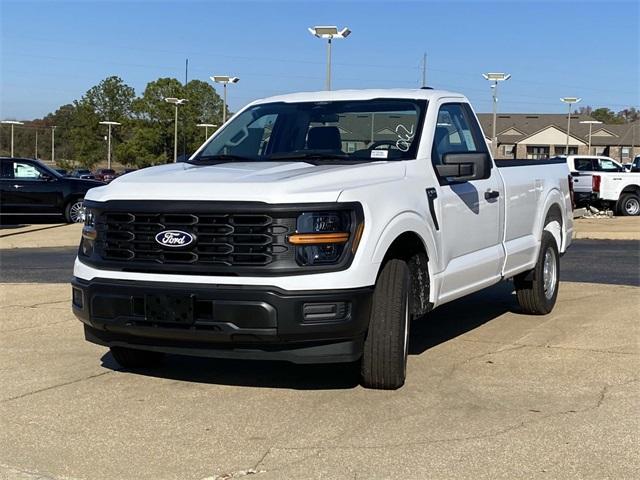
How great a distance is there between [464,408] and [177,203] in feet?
6.89

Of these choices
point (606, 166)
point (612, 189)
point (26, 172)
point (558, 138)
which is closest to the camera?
point (26, 172)

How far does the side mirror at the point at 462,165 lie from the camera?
5668 millimetres

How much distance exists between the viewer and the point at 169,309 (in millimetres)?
4723

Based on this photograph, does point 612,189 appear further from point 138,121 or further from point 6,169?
point 138,121

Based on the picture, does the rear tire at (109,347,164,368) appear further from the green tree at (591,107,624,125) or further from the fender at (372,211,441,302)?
the green tree at (591,107,624,125)

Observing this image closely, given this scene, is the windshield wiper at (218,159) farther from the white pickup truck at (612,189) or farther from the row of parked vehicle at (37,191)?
the white pickup truck at (612,189)

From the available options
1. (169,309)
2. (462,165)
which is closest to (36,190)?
(462,165)

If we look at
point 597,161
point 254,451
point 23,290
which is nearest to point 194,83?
point 597,161

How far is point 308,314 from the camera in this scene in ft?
15.1

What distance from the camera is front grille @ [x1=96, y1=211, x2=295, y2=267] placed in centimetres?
464

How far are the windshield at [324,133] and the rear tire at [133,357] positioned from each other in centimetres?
149

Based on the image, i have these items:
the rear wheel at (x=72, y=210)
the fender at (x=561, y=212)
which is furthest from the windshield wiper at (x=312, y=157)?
the rear wheel at (x=72, y=210)

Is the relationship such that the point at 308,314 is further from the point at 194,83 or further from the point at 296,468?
the point at 194,83

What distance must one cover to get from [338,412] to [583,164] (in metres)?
24.7
